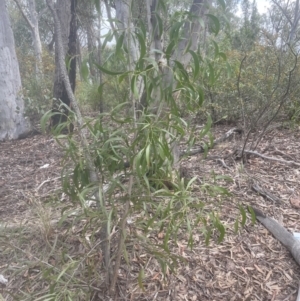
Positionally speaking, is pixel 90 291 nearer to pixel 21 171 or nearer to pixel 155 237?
pixel 155 237

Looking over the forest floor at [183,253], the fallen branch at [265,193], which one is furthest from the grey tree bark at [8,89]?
the fallen branch at [265,193]

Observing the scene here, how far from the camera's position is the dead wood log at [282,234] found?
2184 millimetres

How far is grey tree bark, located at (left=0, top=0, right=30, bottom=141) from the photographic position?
528 cm

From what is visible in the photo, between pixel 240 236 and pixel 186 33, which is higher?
pixel 186 33

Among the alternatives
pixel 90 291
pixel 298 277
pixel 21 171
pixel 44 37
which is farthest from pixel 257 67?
pixel 44 37

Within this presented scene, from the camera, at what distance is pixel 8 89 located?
5.39m

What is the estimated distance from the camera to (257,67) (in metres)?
4.36

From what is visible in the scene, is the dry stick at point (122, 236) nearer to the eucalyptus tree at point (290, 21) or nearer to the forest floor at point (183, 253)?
the forest floor at point (183, 253)

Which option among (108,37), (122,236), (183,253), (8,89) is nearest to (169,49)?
(108,37)

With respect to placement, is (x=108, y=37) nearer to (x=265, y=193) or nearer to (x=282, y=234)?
(x=282, y=234)

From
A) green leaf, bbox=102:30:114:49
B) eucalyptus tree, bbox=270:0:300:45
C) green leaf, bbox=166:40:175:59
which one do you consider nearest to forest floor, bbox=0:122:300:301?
green leaf, bbox=166:40:175:59

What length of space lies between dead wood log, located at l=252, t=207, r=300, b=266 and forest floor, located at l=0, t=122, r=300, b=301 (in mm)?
45

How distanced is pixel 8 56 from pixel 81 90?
6.91 ft

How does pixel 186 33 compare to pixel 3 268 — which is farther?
pixel 186 33
